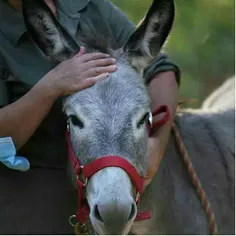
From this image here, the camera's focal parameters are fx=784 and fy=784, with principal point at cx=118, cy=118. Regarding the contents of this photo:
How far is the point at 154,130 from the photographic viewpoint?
362 cm

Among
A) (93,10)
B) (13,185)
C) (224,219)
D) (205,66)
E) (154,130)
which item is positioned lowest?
(205,66)

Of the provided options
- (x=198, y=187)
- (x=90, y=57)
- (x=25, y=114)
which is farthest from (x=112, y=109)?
(x=198, y=187)

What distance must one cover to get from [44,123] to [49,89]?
0.36 metres

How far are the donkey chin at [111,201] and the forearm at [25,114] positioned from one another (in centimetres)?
44

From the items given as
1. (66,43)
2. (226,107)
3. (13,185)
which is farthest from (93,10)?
(226,107)

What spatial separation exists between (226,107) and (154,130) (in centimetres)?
109

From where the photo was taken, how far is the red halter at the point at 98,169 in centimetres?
309

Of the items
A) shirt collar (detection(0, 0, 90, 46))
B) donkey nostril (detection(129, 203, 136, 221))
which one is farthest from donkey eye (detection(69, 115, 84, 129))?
shirt collar (detection(0, 0, 90, 46))

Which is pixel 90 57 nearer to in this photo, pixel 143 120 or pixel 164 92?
pixel 143 120

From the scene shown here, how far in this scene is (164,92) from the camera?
372 cm

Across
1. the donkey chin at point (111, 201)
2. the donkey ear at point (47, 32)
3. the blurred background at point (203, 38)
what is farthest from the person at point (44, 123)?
the blurred background at point (203, 38)

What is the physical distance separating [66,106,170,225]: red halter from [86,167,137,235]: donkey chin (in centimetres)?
2

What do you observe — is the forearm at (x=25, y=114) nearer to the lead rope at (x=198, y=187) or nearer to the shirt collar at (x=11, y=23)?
the shirt collar at (x=11, y=23)

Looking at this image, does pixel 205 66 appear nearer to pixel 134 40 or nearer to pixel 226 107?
pixel 226 107
